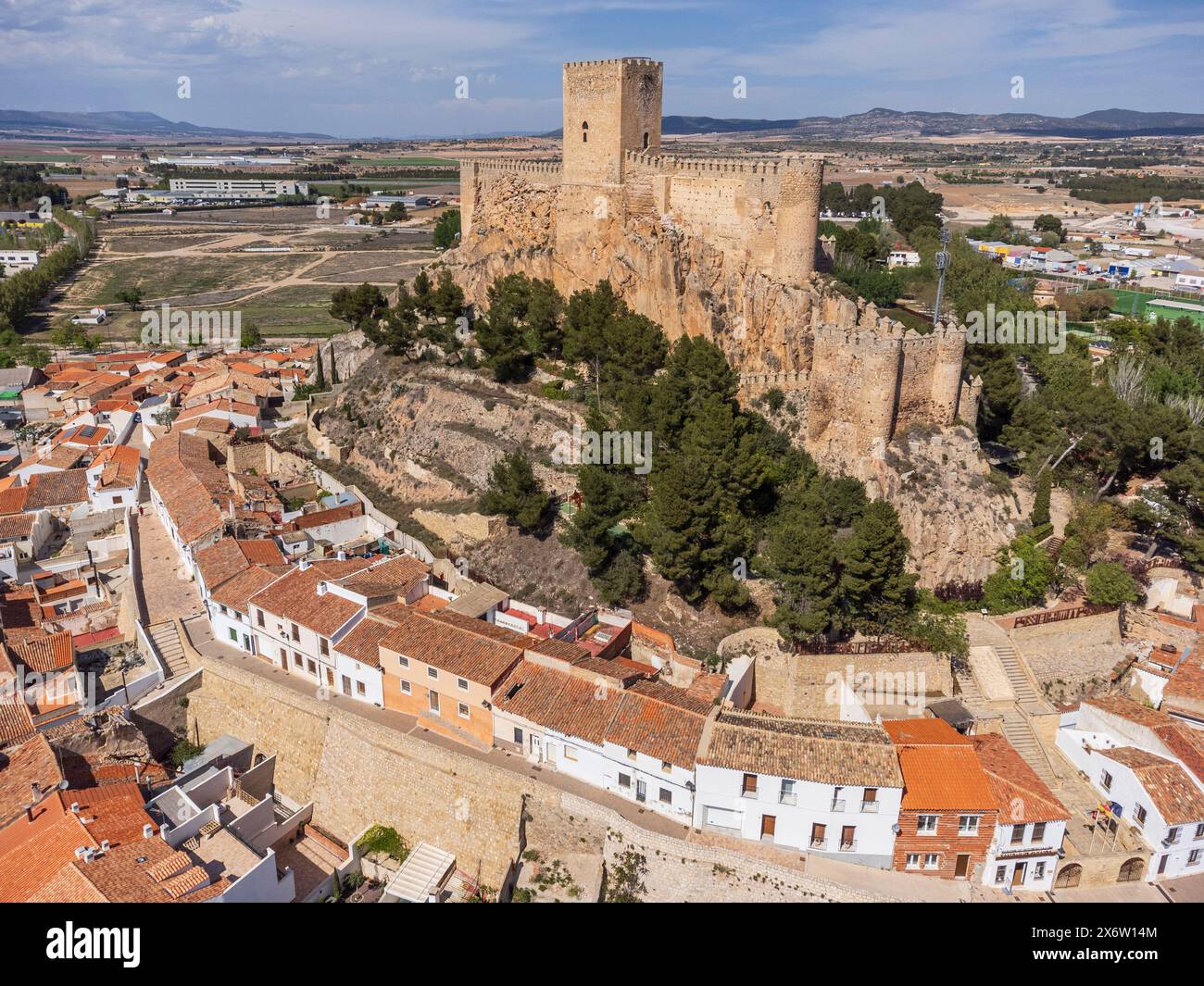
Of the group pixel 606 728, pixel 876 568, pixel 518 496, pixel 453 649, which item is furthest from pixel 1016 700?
pixel 518 496

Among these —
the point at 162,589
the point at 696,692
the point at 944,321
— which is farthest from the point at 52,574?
the point at 944,321

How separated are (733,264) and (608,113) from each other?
692 cm

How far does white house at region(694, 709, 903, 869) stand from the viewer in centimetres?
1680

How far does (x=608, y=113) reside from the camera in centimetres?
2970

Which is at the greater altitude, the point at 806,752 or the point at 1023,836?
the point at 806,752

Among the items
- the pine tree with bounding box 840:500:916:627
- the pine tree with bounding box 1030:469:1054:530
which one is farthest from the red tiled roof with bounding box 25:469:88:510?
the pine tree with bounding box 1030:469:1054:530

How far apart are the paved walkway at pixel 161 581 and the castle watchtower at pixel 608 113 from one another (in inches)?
761

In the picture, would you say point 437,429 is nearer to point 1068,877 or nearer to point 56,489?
point 56,489

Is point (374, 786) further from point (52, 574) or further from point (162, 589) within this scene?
point (52, 574)

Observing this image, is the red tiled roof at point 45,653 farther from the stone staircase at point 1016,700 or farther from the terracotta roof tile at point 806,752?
the stone staircase at point 1016,700

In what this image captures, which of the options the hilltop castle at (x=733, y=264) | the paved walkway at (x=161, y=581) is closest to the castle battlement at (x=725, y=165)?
the hilltop castle at (x=733, y=264)

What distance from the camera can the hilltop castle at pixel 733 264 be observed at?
24.4m

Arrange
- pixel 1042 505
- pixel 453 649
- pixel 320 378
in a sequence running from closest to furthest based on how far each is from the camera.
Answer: pixel 453 649 → pixel 1042 505 → pixel 320 378
